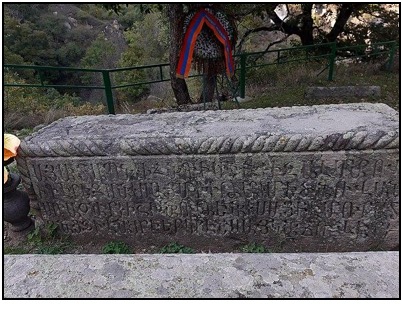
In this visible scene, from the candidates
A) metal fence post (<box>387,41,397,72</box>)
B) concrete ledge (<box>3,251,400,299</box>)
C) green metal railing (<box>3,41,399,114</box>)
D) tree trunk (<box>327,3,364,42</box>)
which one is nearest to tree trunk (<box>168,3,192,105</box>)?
green metal railing (<box>3,41,399,114</box>)

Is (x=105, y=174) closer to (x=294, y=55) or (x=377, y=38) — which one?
(x=294, y=55)

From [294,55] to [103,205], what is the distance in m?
8.34

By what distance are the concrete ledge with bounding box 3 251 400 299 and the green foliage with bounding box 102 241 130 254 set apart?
1147mm

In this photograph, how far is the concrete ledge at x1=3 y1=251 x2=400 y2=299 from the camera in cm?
120

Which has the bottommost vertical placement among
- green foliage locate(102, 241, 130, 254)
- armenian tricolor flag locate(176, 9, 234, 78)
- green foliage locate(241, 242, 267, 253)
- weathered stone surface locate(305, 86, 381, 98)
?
green foliage locate(241, 242, 267, 253)

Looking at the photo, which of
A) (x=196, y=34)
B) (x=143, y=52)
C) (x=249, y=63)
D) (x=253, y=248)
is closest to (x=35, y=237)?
(x=253, y=248)

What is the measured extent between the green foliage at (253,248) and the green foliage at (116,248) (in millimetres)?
910

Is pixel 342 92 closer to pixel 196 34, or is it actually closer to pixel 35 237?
pixel 196 34

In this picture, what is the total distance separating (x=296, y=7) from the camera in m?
9.98

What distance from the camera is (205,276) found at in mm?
1282

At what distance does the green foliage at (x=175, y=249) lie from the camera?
253cm

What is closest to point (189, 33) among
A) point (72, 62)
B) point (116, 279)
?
point (116, 279)

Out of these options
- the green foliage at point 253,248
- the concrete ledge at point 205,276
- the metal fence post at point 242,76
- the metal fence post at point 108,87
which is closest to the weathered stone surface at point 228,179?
the green foliage at point 253,248

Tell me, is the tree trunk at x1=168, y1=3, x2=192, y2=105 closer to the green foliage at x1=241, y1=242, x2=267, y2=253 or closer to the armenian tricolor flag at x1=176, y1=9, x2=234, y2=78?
the armenian tricolor flag at x1=176, y1=9, x2=234, y2=78
